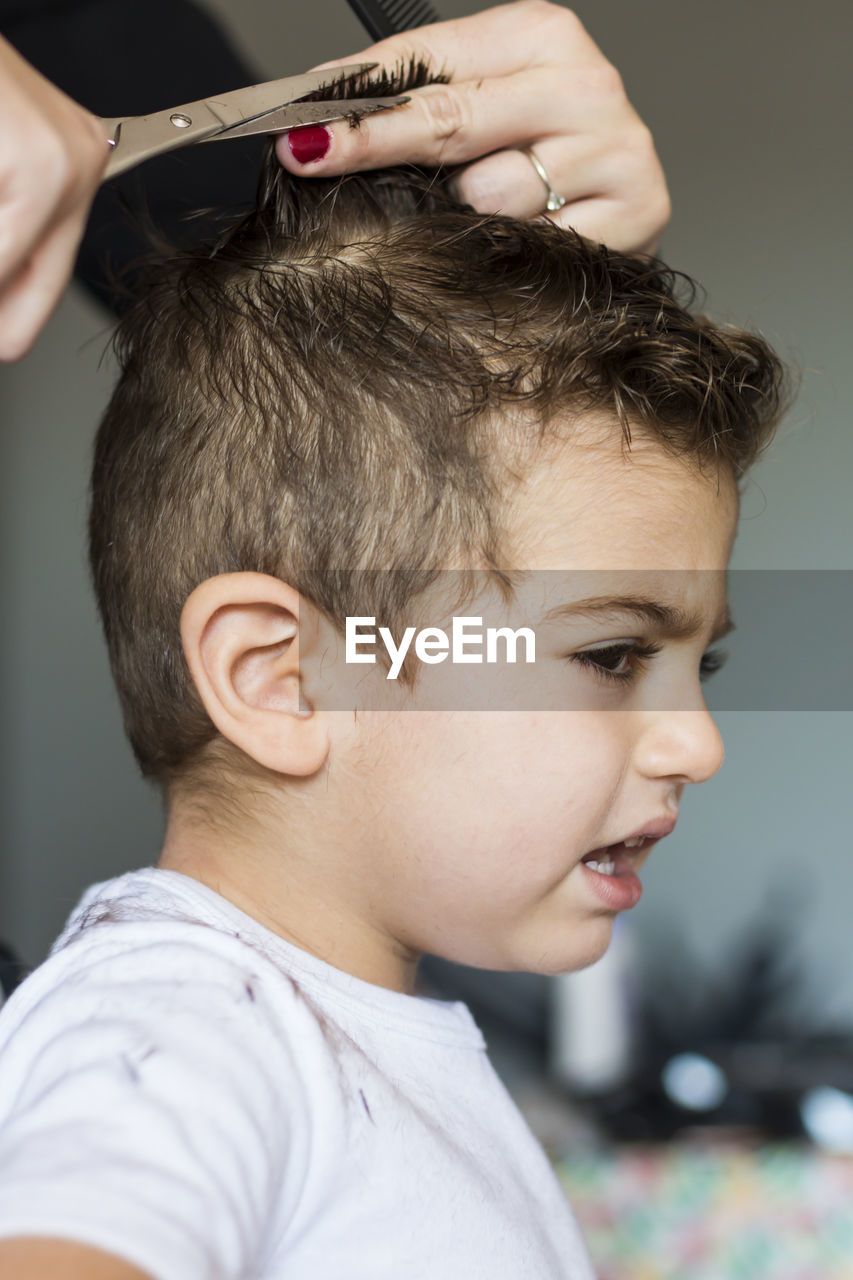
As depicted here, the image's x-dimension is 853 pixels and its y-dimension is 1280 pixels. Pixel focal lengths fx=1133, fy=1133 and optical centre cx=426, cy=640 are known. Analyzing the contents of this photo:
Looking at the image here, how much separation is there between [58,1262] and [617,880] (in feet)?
1.52

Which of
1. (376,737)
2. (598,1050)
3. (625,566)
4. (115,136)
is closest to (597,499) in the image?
(625,566)

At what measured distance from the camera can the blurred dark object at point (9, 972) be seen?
2.43 feet

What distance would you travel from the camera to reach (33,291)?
1.42 feet

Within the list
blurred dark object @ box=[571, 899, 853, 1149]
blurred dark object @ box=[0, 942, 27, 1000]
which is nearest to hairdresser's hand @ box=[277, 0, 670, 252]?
blurred dark object @ box=[0, 942, 27, 1000]

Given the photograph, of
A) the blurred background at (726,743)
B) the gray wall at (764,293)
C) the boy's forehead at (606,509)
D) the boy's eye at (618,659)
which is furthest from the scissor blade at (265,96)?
the gray wall at (764,293)

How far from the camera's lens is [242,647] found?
2.19ft

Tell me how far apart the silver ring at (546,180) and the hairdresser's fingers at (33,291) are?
1.57 feet

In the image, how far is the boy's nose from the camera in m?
0.71

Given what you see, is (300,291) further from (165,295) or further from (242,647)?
(242,647)

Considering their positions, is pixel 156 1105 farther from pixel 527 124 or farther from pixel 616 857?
pixel 527 124

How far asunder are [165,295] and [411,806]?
1.29ft

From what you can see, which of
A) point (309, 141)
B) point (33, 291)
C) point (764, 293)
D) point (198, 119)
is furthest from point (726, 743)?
point (33, 291)

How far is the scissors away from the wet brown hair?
7 cm

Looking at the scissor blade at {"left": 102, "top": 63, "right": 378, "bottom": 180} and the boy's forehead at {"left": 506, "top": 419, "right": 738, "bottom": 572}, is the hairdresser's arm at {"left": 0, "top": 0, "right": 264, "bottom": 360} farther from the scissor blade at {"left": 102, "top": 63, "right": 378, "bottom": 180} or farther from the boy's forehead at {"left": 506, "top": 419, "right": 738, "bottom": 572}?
the boy's forehead at {"left": 506, "top": 419, "right": 738, "bottom": 572}
